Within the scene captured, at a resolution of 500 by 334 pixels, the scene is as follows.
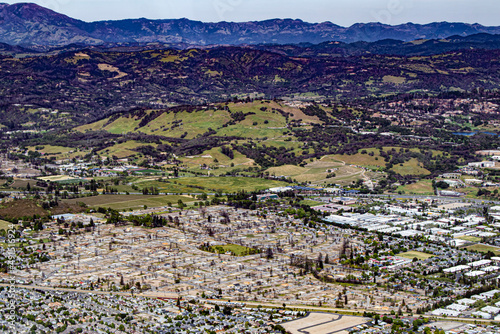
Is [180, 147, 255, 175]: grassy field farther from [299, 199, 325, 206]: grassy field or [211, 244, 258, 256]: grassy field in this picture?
[211, 244, 258, 256]: grassy field

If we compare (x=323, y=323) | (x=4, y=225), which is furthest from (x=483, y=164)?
(x=4, y=225)

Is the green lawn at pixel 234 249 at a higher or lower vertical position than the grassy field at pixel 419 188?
lower

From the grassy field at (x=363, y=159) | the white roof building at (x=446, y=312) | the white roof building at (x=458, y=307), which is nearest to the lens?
the white roof building at (x=446, y=312)

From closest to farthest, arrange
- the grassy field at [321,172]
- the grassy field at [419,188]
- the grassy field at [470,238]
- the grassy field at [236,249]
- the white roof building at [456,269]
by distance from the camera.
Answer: the white roof building at [456,269] → the grassy field at [236,249] → the grassy field at [470,238] → the grassy field at [419,188] → the grassy field at [321,172]

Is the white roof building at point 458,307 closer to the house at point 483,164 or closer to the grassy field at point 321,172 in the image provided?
the grassy field at point 321,172

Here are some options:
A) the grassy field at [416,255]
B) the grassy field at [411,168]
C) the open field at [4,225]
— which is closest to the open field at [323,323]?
the grassy field at [416,255]

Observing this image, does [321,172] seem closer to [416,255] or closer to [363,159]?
[363,159]

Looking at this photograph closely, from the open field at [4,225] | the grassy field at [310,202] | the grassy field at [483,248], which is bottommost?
the open field at [4,225]
